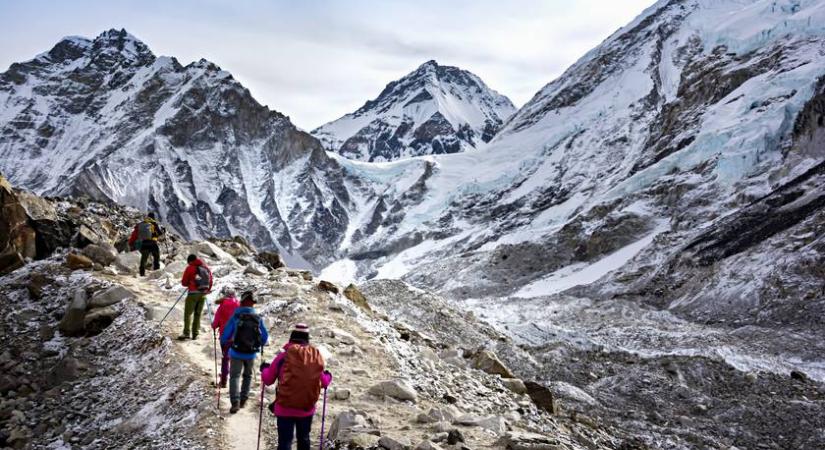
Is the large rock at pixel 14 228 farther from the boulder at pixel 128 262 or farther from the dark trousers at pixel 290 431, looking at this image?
the dark trousers at pixel 290 431

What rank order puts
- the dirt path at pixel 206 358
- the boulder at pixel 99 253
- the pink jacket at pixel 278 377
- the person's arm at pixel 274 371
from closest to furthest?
the pink jacket at pixel 278 377 → the person's arm at pixel 274 371 → the dirt path at pixel 206 358 → the boulder at pixel 99 253

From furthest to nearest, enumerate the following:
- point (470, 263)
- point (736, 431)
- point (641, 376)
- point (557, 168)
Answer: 1. point (557, 168)
2. point (470, 263)
3. point (641, 376)
4. point (736, 431)

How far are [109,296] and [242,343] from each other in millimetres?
8324

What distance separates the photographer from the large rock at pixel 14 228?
71.8ft

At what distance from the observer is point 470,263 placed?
121 m

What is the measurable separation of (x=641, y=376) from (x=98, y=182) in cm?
18227

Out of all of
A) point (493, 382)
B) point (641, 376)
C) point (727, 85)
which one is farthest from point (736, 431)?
point (727, 85)

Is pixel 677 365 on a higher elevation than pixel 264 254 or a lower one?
lower

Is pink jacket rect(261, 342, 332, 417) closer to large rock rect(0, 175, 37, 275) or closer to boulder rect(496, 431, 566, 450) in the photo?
boulder rect(496, 431, 566, 450)

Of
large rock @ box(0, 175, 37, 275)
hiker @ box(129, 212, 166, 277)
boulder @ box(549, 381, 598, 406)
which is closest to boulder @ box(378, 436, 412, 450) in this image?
hiker @ box(129, 212, 166, 277)

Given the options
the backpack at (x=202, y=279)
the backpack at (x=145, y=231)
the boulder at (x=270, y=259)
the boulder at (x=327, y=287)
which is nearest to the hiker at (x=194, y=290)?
the backpack at (x=202, y=279)

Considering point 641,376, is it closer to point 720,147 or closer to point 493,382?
point 493,382

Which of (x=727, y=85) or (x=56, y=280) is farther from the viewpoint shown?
(x=727, y=85)

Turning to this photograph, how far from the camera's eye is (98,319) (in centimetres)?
1680
